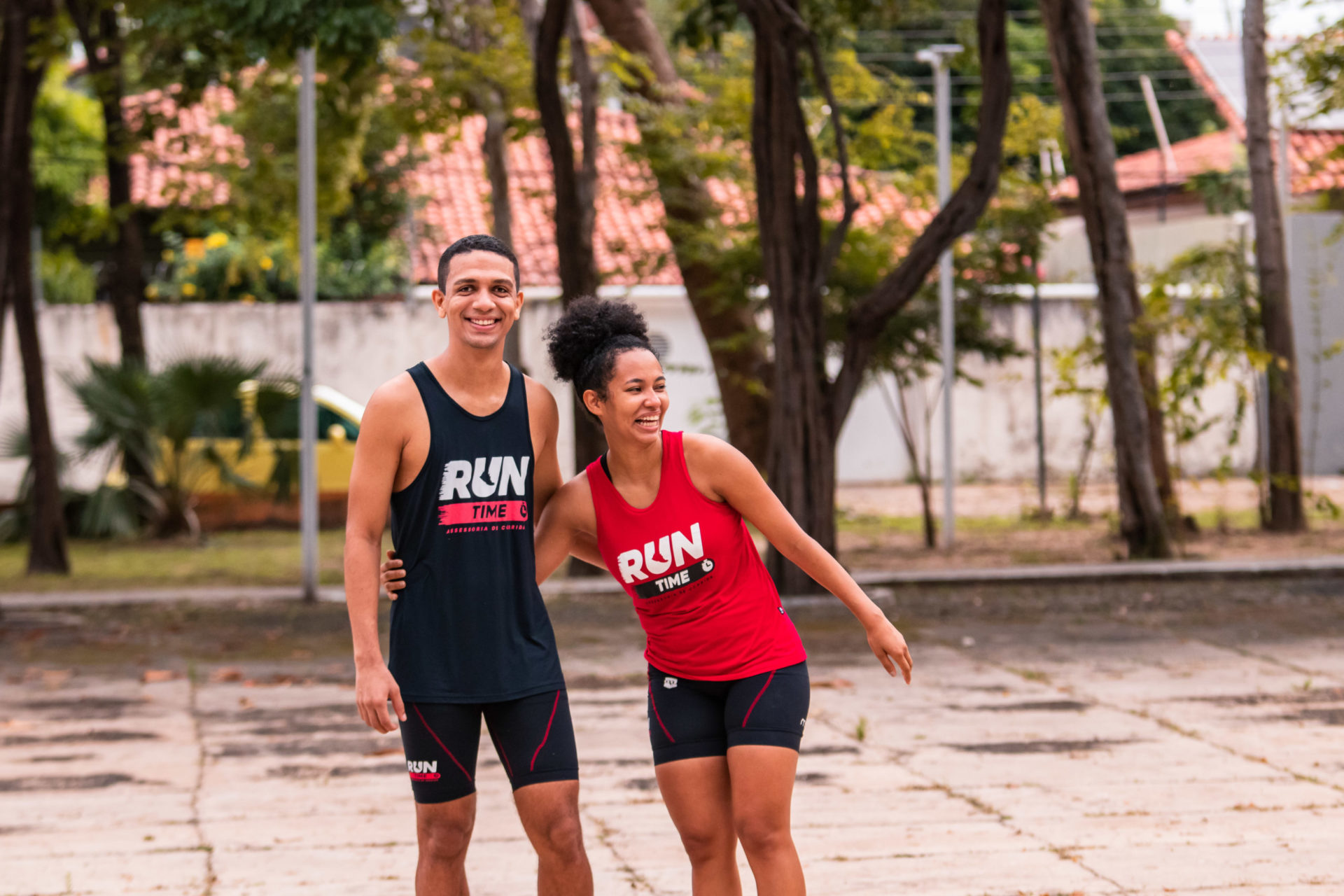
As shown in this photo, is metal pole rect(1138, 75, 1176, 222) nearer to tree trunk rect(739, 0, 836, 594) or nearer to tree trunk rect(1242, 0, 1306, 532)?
tree trunk rect(1242, 0, 1306, 532)

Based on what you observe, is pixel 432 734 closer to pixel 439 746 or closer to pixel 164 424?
pixel 439 746

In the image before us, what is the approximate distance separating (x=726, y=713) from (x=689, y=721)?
94 millimetres

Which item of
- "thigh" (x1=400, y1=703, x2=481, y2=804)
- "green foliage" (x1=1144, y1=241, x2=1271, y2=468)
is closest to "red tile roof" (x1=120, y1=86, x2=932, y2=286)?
"green foliage" (x1=1144, y1=241, x2=1271, y2=468)

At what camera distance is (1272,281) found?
47.8 ft

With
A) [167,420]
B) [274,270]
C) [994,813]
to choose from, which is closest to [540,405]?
[994,813]

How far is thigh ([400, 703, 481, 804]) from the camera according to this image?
11.7 feet

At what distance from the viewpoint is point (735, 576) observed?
12.3ft

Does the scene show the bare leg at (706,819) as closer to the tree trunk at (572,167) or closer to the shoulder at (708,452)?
the shoulder at (708,452)

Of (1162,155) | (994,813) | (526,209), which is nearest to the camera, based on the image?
(994,813)

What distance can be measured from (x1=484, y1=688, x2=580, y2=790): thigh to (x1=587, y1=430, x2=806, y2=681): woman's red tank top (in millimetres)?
311

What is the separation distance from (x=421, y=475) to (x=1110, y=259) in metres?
10.5

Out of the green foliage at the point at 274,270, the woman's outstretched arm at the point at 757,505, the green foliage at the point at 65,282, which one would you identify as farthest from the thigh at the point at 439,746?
the green foliage at the point at 65,282

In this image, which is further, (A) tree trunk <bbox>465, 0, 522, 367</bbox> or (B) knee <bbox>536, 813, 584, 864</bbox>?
(A) tree trunk <bbox>465, 0, 522, 367</bbox>

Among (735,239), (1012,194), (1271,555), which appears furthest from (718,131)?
(1271,555)
